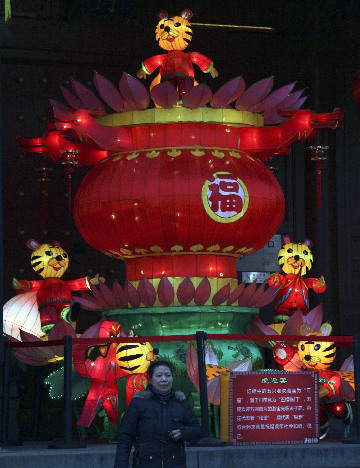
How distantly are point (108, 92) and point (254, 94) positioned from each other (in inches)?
57.4

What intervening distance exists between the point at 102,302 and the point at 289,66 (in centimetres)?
471

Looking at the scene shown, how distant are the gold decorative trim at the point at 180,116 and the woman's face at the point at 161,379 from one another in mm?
4448

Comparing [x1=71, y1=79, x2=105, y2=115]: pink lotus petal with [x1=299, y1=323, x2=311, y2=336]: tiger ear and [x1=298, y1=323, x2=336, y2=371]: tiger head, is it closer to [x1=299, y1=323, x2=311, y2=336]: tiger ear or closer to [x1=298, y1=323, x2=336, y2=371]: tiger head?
[x1=299, y1=323, x2=311, y2=336]: tiger ear

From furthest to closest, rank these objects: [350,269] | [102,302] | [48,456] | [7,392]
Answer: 1. [350,269]
2. [102,302]
3. [7,392]
4. [48,456]

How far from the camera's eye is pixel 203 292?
12312 millimetres

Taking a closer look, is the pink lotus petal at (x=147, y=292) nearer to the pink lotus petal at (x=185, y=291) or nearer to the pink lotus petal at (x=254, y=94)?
the pink lotus petal at (x=185, y=291)

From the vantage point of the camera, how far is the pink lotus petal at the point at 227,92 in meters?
12.6

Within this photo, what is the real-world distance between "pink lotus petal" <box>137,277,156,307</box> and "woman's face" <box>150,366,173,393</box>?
139 inches

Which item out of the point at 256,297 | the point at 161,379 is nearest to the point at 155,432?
the point at 161,379

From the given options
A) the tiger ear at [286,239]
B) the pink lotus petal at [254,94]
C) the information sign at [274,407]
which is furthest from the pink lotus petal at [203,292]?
the tiger ear at [286,239]

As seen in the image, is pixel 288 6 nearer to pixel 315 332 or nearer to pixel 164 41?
pixel 164 41

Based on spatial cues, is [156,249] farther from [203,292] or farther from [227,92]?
[227,92]

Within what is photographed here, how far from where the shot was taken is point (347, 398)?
1226 cm

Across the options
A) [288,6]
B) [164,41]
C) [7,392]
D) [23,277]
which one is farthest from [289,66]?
[7,392]
